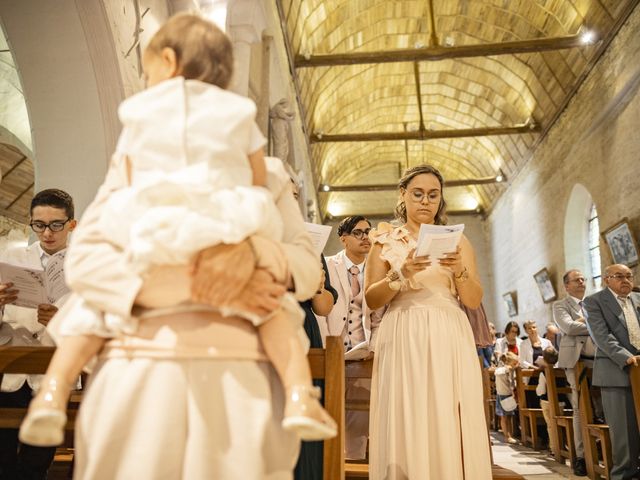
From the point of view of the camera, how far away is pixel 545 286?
1470cm

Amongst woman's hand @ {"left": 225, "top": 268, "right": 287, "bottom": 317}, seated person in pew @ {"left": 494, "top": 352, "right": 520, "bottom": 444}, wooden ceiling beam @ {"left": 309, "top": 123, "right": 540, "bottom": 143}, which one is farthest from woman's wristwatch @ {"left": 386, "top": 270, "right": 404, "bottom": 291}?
wooden ceiling beam @ {"left": 309, "top": 123, "right": 540, "bottom": 143}

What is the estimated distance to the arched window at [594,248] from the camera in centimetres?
1280

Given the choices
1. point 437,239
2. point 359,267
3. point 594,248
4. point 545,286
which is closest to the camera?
point 437,239

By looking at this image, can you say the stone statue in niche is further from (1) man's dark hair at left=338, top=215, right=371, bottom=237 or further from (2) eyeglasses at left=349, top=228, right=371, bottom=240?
(2) eyeglasses at left=349, top=228, right=371, bottom=240

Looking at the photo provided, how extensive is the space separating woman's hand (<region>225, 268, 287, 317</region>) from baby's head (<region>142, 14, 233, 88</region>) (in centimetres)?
51

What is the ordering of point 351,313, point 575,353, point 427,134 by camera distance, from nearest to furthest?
point 351,313 < point 575,353 < point 427,134

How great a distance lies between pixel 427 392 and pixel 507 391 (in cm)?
756

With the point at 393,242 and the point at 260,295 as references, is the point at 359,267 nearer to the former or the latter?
the point at 393,242

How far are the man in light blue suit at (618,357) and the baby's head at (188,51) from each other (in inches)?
190

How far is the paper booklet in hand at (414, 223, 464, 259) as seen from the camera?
260 cm

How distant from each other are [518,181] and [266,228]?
56.9 ft

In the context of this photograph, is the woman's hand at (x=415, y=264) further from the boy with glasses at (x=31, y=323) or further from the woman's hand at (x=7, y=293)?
the woman's hand at (x=7, y=293)

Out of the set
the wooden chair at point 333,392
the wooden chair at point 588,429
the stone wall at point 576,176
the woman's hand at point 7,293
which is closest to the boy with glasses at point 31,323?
the woman's hand at point 7,293

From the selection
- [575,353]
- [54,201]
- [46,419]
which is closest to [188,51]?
[46,419]
